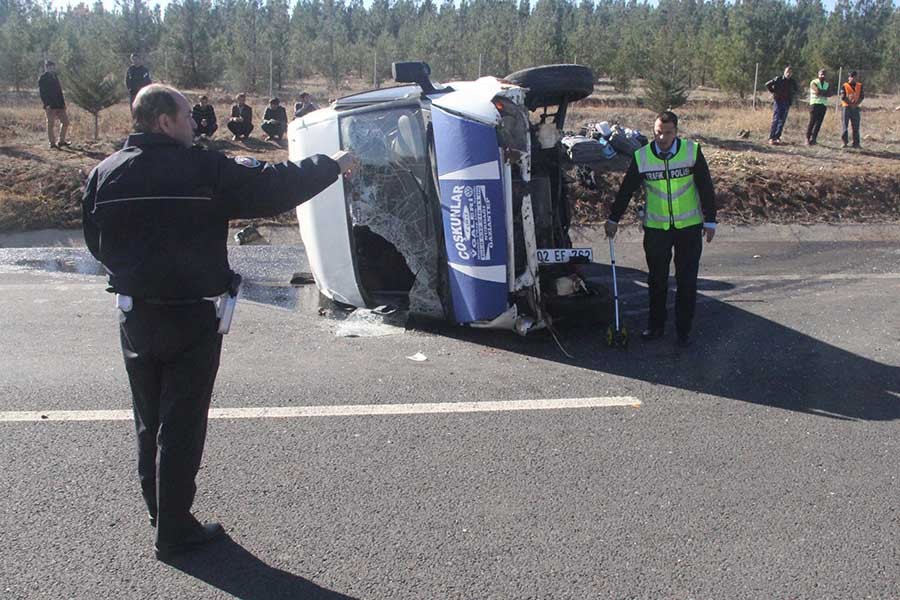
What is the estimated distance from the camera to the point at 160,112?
3.34 meters

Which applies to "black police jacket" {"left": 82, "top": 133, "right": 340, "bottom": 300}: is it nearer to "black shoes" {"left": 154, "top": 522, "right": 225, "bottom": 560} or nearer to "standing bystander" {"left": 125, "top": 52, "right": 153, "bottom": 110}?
"black shoes" {"left": 154, "top": 522, "right": 225, "bottom": 560}

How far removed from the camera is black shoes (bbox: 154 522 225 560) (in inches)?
142

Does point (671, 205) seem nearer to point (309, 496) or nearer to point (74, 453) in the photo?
point (309, 496)

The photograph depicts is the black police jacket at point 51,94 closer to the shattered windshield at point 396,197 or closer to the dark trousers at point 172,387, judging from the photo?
the shattered windshield at point 396,197

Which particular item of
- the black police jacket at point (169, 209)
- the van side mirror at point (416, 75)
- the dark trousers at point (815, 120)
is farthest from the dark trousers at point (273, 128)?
the black police jacket at point (169, 209)

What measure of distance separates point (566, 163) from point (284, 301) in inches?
121

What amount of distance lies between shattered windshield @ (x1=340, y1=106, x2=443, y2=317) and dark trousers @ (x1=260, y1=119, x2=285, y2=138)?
9807 mm

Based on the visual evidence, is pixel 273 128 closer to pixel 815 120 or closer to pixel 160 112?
pixel 815 120

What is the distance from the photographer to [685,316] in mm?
6590

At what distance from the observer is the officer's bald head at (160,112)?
10.9 feet

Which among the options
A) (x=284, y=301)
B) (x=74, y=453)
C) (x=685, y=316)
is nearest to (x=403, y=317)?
(x=284, y=301)

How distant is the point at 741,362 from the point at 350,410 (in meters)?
2.90

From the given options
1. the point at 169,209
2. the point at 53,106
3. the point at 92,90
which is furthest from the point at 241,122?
the point at 169,209

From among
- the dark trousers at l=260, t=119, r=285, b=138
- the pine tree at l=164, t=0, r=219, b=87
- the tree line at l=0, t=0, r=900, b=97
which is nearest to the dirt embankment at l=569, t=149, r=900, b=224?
the dark trousers at l=260, t=119, r=285, b=138
